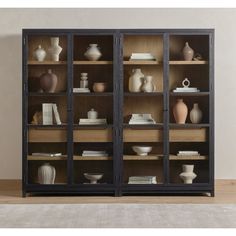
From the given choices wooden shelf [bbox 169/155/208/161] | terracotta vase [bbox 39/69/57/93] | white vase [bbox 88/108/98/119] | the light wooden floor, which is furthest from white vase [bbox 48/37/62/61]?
wooden shelf [bbox 169/155/208/161]

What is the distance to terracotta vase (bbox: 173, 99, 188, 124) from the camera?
21.2 ft

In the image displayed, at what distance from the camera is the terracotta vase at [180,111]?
6.45m

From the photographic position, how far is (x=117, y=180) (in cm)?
640

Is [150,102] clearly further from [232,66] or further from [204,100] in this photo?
[232,66]

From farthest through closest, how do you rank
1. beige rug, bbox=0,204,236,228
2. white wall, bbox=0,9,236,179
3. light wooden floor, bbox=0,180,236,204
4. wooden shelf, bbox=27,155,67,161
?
white wall, bbox=0,9,236,179 < wooden shelf, bbox=27,155,67,161 < light wooden floor, bbox=0,180,236,204 < beige rug, bbox=0,204,236,228

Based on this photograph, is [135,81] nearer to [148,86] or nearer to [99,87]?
[148,86]

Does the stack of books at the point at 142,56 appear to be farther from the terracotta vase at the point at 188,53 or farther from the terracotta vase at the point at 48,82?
the terracotta vase at the point at 48,82

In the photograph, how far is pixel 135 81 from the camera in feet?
21.2

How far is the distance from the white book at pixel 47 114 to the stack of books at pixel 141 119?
82 cm

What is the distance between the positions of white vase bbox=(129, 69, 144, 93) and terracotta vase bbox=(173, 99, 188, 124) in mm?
418

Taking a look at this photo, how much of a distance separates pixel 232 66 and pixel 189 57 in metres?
0.63

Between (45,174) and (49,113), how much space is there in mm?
620

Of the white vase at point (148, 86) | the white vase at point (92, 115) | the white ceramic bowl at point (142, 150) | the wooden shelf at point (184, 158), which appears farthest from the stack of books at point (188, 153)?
the white vase at point (92, 115)

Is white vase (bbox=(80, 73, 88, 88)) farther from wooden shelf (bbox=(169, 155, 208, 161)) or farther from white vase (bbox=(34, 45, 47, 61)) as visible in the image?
wooden shelf (bbox=(169, 155, 208, 161))
